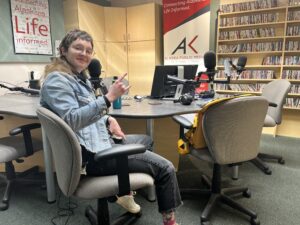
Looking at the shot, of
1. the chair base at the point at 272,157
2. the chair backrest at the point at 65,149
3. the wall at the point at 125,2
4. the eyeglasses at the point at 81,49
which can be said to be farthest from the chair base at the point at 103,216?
the wall at the point at 125,2

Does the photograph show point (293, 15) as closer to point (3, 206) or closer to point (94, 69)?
point (94, 69)

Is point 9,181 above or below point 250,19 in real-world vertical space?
below

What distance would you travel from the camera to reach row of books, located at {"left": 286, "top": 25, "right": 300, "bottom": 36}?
3662 mm

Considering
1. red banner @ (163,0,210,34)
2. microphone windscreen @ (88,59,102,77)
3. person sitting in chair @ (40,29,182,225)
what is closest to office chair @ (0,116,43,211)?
microphone windscreen @ (88,59,102,77)

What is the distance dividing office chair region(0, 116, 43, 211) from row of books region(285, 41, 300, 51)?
3613mm

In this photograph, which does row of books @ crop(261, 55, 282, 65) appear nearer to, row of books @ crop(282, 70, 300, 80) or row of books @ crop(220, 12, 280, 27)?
row of books @ crop(282, 70, 300, 80)

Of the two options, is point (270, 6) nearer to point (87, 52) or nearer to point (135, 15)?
point (135, 15)

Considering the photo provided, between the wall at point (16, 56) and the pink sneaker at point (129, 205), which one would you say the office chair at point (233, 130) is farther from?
the wall at point (16, 56)

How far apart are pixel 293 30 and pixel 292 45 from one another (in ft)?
0.70

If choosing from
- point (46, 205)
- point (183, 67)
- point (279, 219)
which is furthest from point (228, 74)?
point (46, 205)

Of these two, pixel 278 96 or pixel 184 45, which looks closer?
pixel 278 96

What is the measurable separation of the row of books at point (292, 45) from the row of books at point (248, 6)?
23.8 inches

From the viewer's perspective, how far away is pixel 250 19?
3.96 m

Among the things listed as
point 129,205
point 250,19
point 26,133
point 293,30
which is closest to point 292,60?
point 293,30
